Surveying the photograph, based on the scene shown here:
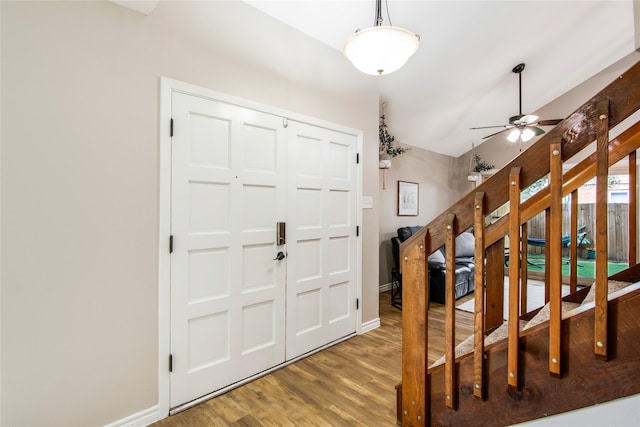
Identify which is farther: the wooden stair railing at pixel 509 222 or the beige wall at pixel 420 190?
the beige wall at pixel 420 190

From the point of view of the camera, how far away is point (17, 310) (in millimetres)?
1441

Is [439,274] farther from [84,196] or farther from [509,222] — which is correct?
[84,196]

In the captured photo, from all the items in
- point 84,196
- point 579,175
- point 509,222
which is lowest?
point 509,222

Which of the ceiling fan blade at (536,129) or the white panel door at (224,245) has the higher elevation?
the ceiling fan blade at (536,129)

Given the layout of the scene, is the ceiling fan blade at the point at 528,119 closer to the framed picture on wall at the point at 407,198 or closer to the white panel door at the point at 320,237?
the framed picture on wall at the point at 407,198

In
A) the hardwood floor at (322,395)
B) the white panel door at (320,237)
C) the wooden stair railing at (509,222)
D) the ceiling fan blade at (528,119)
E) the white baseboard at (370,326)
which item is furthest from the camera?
the ceiling fan blade at (528,119)

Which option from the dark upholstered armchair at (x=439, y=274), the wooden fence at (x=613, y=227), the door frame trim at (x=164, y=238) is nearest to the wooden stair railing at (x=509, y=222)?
the door frame trim at (x=164, y=238)

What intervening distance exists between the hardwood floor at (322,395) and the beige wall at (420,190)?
227 cm

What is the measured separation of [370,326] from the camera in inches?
126

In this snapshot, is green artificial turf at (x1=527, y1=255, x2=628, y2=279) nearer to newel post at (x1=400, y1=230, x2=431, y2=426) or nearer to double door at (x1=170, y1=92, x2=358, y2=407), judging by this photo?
double door at (x1=170, y1=92, x2=358, y2=407)

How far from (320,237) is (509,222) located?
1.67m

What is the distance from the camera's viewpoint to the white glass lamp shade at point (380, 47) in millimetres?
1626

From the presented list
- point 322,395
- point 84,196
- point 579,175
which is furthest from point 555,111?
point 84,196

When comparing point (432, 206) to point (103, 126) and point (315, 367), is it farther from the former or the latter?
point (103, 126)
